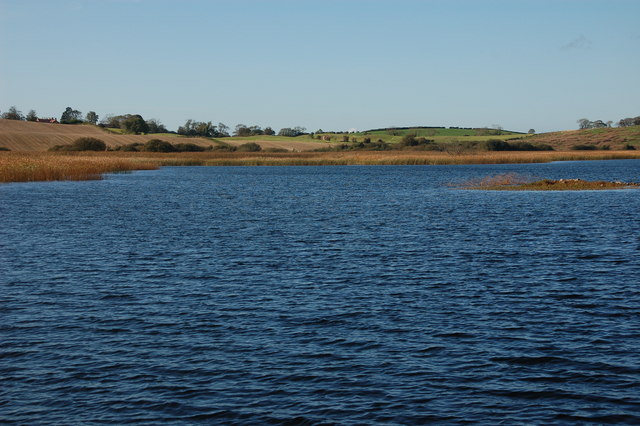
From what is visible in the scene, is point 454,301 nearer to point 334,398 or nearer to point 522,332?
point 522,332

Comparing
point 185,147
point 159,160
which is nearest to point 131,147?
point 185,147

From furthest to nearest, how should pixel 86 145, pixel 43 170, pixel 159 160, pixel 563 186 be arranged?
pixel 86 145, pixel 159 160, pixel 43 170, pixel 563 186

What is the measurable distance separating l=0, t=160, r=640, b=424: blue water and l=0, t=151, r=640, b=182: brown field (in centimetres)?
4650

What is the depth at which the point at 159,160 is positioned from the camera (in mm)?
149625

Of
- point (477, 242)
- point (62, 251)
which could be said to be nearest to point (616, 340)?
point (477, 242)

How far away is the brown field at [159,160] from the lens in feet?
276

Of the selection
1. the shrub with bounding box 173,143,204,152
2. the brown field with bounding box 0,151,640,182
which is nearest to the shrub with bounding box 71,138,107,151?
the brown field with bounding box 0,151,640,182

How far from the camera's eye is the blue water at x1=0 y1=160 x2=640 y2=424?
1374cm

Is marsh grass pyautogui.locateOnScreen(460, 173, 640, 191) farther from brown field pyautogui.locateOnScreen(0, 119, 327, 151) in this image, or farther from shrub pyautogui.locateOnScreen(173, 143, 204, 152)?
shrub pyautogui.locateOnScreen(173, 143, 204, 152)

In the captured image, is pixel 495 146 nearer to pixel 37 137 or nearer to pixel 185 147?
pixel 185 147

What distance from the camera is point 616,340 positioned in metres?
17.7

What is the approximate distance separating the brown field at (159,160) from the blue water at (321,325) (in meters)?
46.5

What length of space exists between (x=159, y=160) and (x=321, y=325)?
136 m

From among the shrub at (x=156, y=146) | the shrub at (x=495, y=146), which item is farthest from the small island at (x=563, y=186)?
the shrub at (x=156, y=146)
